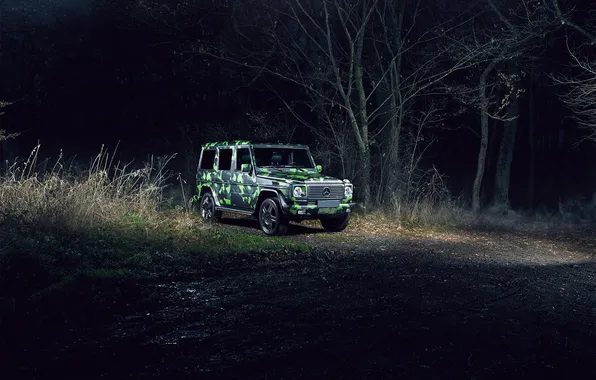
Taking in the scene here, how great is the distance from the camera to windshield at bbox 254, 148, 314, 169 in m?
13.3

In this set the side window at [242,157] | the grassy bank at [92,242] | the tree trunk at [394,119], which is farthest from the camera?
the tree trunk at [394,119]

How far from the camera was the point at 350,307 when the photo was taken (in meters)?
6.19

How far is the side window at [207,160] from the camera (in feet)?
48.6

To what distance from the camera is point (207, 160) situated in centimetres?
1503

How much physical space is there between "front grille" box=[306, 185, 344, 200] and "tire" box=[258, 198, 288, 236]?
0.76m

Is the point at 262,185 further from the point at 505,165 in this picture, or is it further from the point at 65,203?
the point at 505,165

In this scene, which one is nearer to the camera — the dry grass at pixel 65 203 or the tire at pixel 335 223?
the dry grass at pixel 65 203

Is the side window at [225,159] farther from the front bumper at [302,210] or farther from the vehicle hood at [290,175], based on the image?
the front bumper at [302,210]

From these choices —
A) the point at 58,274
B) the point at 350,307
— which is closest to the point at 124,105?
the point at 58,274

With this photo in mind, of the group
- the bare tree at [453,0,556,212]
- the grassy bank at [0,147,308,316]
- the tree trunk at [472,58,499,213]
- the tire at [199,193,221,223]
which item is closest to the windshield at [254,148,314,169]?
the tire at [199,193,221,223]

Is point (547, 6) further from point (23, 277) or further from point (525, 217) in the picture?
point (23, 277)

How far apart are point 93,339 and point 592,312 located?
17.1 feet

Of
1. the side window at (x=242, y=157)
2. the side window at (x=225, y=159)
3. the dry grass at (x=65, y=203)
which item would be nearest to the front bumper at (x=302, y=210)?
the side window at (x=242, y=157)

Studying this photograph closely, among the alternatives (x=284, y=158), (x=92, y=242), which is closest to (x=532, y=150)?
(x=284, y=158)
